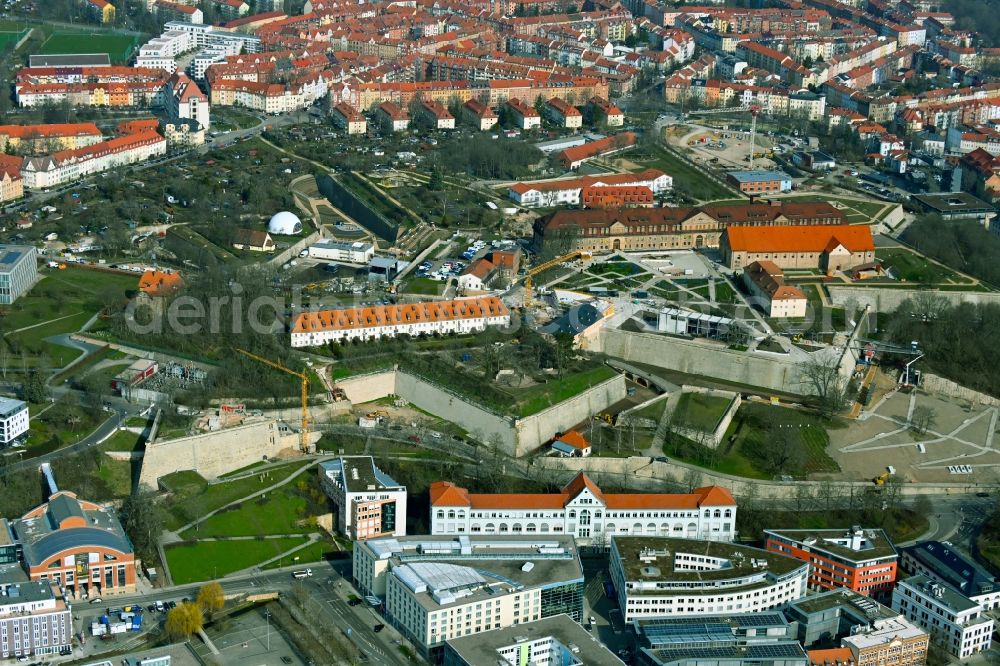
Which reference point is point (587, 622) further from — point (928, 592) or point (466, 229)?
point (466, 229)

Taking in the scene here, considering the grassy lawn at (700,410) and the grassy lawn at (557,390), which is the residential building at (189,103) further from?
the grassy lawn at (700,410)

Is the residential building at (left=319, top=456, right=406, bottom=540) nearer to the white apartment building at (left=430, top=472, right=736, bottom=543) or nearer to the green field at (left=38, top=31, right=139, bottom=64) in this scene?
the white apartment building at (left=430, top=472, right=736, bottom=543)

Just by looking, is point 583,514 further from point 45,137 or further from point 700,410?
point 45,137

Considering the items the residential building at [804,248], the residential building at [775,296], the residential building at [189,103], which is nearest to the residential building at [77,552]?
the residential building at [775,296]

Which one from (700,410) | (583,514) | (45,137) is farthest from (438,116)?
(583,514)

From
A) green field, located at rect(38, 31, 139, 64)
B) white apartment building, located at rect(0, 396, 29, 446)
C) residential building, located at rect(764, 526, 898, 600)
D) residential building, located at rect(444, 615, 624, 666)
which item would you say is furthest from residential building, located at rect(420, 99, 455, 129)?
residential building, located at rect(444, 615, 624, 666)

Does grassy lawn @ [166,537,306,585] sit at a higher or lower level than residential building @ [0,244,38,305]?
lower
